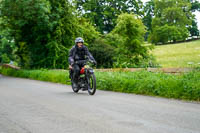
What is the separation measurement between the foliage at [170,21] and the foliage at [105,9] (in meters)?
16.8

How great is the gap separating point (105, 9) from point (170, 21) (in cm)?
2652

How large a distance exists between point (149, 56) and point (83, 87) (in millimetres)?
14237

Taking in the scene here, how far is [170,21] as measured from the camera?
237ft

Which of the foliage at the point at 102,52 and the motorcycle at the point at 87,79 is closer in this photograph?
the motorcycle at the point at 87,79

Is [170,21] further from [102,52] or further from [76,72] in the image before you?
[76,72]

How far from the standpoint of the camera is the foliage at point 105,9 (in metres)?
49.7

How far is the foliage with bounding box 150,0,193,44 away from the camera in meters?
66.6

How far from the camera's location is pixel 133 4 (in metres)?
50.6

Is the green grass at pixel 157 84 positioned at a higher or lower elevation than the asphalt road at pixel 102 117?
higher

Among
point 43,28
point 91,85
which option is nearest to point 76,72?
point 91,85

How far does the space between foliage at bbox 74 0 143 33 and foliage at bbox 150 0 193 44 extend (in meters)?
16.8

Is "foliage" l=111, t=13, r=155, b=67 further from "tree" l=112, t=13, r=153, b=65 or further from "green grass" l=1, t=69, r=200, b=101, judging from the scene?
"green grass" l=1, t=69, r=200, b=101

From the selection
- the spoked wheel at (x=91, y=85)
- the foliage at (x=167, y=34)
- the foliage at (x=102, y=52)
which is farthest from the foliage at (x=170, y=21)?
the spoked wheel at (x=91, y=85)

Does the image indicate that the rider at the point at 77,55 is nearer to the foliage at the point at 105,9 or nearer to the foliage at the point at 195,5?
the foliage at the point at 105,9
